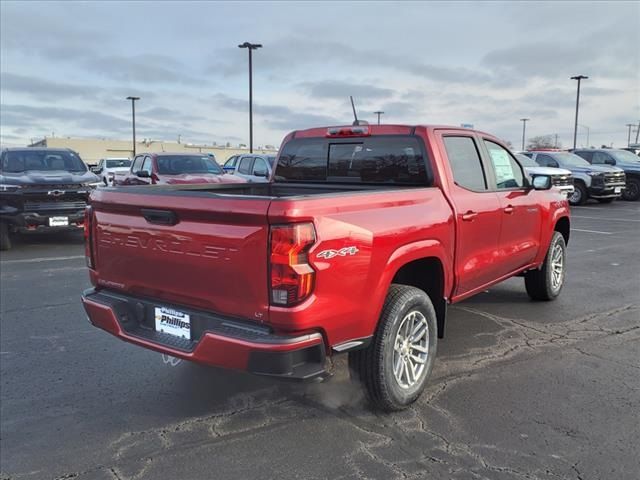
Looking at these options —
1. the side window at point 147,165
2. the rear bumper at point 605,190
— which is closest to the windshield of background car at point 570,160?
the rear bumper at point 605,190

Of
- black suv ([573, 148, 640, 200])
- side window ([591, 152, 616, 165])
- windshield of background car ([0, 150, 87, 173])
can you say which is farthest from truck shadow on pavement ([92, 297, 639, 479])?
black suv ([573, 148, 640, 200])

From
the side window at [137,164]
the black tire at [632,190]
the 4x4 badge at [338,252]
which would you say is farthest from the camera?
the black tire at [632,190]

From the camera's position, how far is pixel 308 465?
308 cm

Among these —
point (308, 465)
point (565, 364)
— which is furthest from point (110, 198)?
point (565, 364)

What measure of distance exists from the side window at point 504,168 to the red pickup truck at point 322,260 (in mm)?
214

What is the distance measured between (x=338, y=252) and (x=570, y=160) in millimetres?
20843

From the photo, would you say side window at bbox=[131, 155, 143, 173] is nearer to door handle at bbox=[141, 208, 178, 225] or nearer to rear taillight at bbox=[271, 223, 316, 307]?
door handle at bbox=[141, 208, 178, 225]

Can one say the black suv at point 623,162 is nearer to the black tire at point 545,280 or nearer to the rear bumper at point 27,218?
the black tire at point 545,280

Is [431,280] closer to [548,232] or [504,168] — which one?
[504,168]

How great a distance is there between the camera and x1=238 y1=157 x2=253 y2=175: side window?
52.1 feet

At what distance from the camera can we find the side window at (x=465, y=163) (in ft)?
14.7

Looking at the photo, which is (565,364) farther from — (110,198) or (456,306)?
(110,198)

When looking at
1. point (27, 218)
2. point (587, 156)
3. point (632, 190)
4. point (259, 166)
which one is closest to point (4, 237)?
point (27, 218)

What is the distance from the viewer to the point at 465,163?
4664mm
